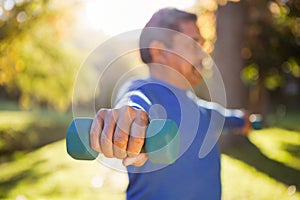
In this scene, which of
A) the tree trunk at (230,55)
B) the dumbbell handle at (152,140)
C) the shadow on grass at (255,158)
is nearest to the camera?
the dumbbell handle at (152,140)

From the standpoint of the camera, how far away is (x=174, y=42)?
1.71 m

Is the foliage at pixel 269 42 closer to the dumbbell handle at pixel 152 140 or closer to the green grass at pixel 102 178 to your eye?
the green grass at pixel 102 178

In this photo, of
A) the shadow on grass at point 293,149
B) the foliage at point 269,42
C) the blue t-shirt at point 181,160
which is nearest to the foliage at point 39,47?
the foliage at point 269,42

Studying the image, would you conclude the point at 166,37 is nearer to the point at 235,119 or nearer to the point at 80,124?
the point at 235,119

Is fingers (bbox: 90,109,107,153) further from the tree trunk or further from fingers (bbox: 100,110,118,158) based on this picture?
the tree trunk

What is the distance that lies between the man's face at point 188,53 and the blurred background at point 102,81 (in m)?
1.55

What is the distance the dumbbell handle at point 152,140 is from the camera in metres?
0.88

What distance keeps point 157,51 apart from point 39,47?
7907mm

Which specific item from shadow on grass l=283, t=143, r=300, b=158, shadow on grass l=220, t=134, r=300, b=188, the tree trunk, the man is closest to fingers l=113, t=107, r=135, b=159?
the man

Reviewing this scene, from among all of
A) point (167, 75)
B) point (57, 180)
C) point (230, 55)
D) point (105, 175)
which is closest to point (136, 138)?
point (167, 75)

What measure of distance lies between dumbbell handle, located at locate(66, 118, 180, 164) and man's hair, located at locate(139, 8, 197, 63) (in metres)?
0.79

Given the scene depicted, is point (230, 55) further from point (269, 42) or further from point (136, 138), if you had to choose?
point (136, 138)

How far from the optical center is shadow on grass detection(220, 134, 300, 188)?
6215 millimetres

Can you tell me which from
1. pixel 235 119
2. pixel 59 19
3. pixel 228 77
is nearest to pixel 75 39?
pixel 59 19
